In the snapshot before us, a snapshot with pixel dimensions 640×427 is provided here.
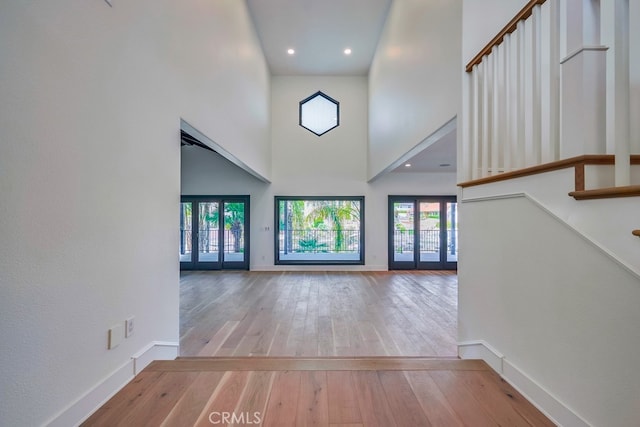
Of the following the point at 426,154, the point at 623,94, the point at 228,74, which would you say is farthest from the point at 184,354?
the point at 426,154

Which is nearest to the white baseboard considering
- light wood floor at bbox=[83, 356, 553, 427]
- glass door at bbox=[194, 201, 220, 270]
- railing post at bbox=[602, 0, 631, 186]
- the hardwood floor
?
glass door at bbox=[194, 201, 220, 270]

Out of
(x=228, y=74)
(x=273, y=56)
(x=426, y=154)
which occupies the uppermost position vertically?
(x=273, y=56)

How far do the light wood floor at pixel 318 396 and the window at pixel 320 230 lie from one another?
535 cm

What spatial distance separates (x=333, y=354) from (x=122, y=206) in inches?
87.8

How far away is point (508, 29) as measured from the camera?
1.82 m

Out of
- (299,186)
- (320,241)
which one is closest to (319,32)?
(299,186)

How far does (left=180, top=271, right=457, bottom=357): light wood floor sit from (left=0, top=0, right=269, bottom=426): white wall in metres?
1.06

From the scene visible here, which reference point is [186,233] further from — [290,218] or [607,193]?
[607,193]

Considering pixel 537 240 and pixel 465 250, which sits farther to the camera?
pixel 465 250

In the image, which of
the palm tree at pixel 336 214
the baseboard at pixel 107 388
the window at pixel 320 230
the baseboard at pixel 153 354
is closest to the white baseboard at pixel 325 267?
the window at pixel 320 230

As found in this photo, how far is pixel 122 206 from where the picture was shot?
1687 mm

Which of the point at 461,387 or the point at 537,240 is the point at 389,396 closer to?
Answer: the point at 461,387

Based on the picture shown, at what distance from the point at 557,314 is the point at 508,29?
5.89 ft

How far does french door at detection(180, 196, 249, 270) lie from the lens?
23.2 ft
